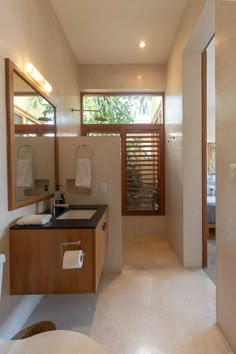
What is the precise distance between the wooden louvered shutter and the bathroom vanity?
2803 millimetres

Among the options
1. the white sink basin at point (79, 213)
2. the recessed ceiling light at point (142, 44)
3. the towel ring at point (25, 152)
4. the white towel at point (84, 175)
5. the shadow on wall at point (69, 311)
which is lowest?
the shadow on wall at point (69, 311)

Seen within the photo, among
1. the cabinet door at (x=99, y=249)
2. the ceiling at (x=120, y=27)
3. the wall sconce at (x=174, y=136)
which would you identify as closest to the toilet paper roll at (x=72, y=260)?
the cabinet door at (x=99, y=249)

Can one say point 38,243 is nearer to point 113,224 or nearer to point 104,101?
point 113,224

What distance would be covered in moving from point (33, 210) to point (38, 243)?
0.58 meters

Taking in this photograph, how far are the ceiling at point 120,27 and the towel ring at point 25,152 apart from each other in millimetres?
1834

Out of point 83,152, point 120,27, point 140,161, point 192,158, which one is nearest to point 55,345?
point 83,152

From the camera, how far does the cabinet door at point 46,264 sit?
1767 mm

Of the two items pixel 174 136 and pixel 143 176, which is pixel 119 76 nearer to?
pixel 174 136

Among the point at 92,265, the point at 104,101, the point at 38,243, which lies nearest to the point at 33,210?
the point at 38,243

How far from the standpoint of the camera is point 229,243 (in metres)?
1.69

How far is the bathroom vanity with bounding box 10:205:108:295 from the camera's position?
177cm

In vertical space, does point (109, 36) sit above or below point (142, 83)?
above

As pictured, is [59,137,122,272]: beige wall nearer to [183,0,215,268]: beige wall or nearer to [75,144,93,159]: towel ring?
[75,144,93,159]: towel ring

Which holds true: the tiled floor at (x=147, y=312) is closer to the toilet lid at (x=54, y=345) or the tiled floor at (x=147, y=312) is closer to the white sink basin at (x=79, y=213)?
the toilet lid at (x=54, y=345)
